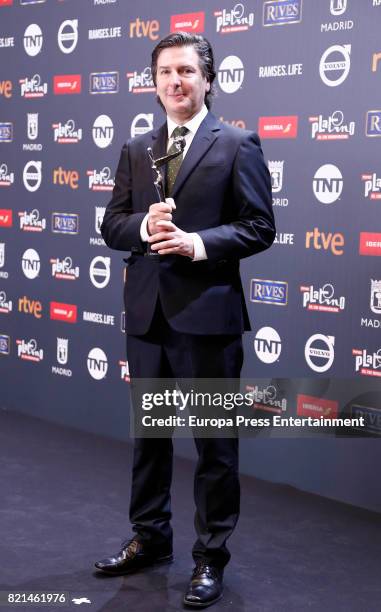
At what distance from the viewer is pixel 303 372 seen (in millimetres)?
3945

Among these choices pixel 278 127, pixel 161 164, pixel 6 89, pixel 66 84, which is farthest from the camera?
pixel 6 89

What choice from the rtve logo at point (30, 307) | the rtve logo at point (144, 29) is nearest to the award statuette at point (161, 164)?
the rtve logo at point (144, 29)

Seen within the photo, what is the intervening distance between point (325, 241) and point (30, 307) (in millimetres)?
1990

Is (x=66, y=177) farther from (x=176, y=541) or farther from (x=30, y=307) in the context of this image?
(x=176, y=541)

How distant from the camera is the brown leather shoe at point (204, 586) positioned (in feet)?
9.08

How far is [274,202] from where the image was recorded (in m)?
3.99

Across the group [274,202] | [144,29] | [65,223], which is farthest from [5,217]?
[274,202]

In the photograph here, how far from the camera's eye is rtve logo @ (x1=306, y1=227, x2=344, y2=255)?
3.77m

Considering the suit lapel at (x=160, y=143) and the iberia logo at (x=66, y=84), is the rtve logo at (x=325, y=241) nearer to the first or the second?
the suit lapel at (x=160, y=143)

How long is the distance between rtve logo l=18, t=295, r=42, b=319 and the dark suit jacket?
7.68 feet

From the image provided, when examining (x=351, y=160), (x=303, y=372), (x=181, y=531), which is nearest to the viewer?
(x=181, y=531)

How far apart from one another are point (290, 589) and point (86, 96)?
2.82m

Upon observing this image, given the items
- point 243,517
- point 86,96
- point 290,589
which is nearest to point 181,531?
point 243,517

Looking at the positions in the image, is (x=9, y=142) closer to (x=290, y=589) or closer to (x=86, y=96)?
(x=86, y=96)
